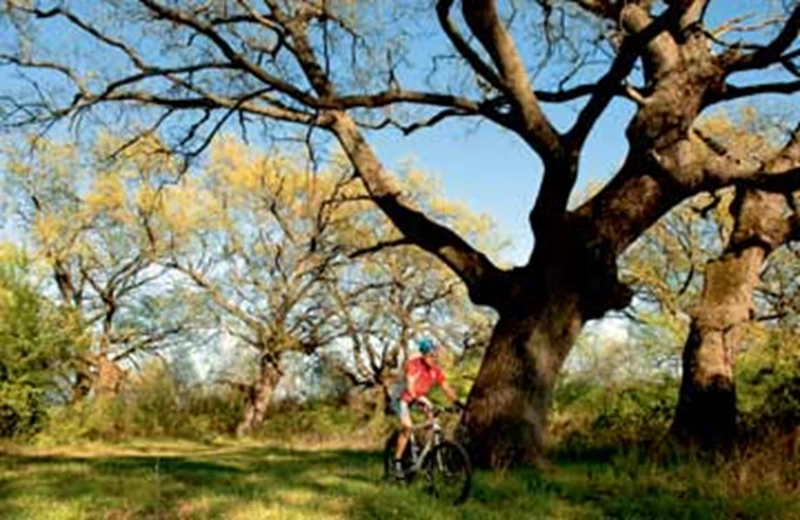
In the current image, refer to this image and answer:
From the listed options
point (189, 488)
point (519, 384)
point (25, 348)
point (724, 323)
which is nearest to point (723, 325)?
point (724, 323)

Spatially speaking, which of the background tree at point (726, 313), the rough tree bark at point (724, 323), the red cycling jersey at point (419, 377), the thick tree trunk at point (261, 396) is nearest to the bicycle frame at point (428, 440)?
the red cycling jersey at point (419, 377)

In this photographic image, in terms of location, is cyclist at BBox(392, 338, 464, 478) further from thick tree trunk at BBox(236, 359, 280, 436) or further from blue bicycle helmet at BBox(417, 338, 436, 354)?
thick tree trunk at BBox(236, 359, 280, 436)

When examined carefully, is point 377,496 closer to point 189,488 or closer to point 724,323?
point 189,488

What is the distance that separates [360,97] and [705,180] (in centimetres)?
492

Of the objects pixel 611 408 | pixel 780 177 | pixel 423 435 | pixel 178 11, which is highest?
pixel 178 11

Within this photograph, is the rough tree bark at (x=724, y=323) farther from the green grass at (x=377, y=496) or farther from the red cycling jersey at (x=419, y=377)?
the red cycling jersey at (x=419, y=377)

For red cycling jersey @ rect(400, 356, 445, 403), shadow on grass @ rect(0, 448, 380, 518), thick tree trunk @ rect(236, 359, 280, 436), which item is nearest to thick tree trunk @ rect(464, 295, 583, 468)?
shadow on grass @ rect(0, 448, 380, 518)

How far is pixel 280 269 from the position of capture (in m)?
34.1

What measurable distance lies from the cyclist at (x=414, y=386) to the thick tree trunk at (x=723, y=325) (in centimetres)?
429

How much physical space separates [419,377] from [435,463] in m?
1.03

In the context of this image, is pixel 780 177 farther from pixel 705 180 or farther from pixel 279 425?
pixel 279 425

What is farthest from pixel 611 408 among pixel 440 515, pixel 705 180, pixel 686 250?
pixel 686 250

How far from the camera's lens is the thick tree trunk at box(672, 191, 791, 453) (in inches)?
486

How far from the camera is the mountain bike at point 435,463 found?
8.91 m
